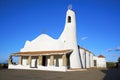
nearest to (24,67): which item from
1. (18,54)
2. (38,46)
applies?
(18,54)

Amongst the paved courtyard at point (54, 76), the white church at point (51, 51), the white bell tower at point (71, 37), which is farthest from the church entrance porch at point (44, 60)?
the paved courtyard at point (54, 76)

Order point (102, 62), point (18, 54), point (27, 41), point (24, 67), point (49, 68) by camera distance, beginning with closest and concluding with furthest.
Result: point (49, 68) < point (24, 67) < point (18, 54) < point (27, 41) < point (102, 62)

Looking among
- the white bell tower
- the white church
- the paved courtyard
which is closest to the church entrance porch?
the white church

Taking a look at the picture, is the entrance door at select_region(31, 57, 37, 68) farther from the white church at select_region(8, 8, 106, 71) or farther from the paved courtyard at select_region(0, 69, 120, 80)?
the paved courtyard at select_region(0, 69, 120, 80)

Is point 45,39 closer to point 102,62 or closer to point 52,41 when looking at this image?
point 52,41

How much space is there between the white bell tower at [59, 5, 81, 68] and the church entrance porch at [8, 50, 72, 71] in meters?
1.27

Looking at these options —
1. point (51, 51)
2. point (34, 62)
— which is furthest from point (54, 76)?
point (34, 62)

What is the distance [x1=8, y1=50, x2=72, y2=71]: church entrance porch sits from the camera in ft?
83.7

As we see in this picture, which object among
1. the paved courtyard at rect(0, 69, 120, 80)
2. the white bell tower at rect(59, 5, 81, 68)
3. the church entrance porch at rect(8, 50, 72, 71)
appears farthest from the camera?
the white bell tower at rect(59, 5, 81, 68)

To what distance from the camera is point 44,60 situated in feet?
97.1

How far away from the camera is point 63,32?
30.9m

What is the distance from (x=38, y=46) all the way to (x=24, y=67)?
5.25m

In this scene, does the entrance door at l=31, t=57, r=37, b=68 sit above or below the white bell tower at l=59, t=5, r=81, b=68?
below

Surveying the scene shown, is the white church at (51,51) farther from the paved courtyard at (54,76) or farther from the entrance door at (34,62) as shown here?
the paved courtyard at (54,76)
